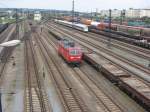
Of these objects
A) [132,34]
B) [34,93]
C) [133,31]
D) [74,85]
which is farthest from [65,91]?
[133,31]

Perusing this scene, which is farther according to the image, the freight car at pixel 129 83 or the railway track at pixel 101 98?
the railway track at pixel 101 98

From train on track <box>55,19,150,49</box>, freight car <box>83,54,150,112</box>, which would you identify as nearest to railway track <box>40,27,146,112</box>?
freight car <box>83,54,150,112</box>

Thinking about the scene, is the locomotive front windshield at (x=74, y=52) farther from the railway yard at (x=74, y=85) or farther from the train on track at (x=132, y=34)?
the train on track at (x=132, y=34)

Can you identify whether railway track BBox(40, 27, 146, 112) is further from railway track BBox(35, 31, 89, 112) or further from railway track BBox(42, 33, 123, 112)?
railway track BBox(35, 31, 89, 112)

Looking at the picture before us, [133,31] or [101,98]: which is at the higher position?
[133,31]

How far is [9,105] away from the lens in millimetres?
25344

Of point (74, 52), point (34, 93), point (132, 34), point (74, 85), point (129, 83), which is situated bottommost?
point (34, 93)

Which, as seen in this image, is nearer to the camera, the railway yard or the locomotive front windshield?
the railway yard

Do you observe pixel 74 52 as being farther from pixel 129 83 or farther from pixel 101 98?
pixel 129 83

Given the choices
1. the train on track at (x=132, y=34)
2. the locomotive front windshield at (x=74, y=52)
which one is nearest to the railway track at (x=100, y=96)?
the locomotive front windshield at (x=74, y=52)

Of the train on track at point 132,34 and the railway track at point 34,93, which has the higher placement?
the train on track at point 132,34

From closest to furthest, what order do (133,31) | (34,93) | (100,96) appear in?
(100,96) → (34,93) → (133,31)

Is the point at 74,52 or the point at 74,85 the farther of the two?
the point at 74,52

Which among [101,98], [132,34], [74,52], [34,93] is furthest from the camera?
[132,34]
